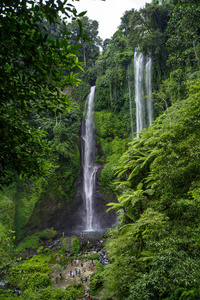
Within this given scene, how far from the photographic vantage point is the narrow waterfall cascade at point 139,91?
17344 millimetres

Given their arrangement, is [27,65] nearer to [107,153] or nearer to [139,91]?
[139,91]

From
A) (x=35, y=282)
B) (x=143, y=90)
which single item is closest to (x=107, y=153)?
(x=143, y=90)

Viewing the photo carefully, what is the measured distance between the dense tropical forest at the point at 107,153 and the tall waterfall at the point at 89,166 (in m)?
0.88

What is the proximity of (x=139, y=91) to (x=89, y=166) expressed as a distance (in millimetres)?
9814

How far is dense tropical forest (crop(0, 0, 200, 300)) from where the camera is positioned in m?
2.11

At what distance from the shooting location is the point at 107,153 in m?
20.5

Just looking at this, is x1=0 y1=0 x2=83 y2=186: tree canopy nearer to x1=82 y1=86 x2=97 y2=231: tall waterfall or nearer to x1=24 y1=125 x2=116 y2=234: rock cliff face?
x1=24 y1=125 x2=116 y2=234: rock cliff face

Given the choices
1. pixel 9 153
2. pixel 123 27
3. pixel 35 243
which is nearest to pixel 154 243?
pixel 9 153

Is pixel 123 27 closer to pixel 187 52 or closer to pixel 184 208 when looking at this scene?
pixel 187 52

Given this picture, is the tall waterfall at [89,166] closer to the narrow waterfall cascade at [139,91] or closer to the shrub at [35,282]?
the narrow waterfall cascade at [139,91]

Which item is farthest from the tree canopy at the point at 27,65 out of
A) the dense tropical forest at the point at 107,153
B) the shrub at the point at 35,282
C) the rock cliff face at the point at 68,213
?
the rock cliff face at the point at 68,213

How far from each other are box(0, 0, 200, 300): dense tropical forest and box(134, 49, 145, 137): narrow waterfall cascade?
3.12ft

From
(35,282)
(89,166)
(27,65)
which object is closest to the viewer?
(27,65)

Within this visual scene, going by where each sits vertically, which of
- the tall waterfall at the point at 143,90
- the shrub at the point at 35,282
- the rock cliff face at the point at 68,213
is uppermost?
the tall waterfall at the point at 143,90
